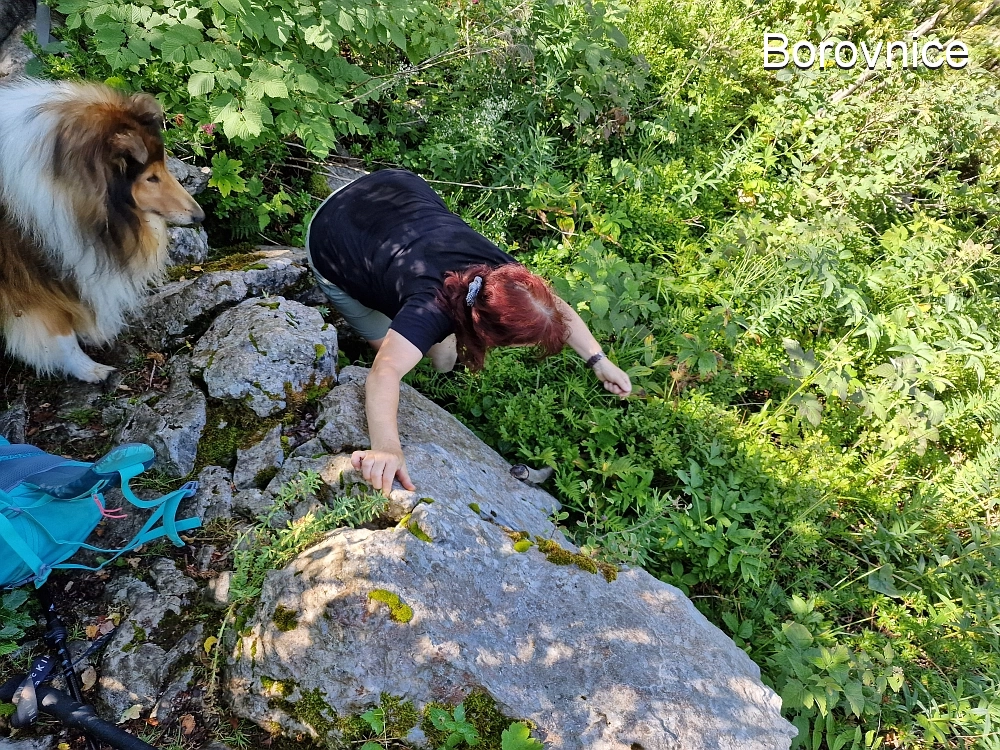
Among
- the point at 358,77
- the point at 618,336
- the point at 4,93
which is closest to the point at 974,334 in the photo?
the point at 618,336

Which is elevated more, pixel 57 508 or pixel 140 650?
pixel 57 508

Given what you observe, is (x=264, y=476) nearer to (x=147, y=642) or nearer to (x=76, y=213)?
(x=147, y=642)

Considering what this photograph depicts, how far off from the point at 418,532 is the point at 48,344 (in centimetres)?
223

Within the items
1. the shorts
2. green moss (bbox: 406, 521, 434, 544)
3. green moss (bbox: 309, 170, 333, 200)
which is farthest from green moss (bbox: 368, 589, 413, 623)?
green moss (bbox: 309, 170, 333, 200)

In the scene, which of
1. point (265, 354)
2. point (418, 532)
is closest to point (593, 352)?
point (418, 532)

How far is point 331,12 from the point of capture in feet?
11.6

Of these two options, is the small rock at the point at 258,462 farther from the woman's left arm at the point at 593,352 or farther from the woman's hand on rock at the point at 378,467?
the woman's left arm at the point at 593,352

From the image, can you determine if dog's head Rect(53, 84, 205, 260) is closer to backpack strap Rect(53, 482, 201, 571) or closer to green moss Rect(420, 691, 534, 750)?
backpack strap Rect(53, 482, 201, 571)

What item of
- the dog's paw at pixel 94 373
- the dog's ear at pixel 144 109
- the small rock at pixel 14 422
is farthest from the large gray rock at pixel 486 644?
the dog's ear at pixel 144 109

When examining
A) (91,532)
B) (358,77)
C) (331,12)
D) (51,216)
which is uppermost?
(331,12)

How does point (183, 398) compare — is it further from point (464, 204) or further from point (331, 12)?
point (464, 204)

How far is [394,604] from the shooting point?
217cm

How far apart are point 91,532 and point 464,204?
3.50 meters

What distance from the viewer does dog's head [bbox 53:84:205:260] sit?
2.83 metres
